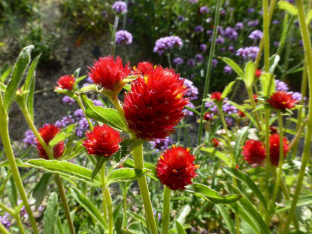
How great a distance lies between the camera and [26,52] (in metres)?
0.67

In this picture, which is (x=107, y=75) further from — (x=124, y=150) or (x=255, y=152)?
(x=255, y=152)

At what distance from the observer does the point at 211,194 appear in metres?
0.67

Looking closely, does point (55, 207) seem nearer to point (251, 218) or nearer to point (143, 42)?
point (251, 218)

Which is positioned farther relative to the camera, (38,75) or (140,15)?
(140,15)

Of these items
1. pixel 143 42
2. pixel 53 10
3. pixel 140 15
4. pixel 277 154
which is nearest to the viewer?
pixel 277 154

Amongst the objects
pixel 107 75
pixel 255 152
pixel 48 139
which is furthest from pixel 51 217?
pixel 255 152

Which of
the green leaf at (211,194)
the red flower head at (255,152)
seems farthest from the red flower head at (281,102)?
the green leaf at (211,194)

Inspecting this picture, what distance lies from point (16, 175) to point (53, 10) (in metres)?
4.19

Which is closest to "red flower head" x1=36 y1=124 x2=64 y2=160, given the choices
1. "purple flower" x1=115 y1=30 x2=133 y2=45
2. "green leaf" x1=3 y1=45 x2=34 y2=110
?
"green leaf" x1=3 y1=45 x2=34 y2=110

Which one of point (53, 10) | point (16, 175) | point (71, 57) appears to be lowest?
point (16, 175)

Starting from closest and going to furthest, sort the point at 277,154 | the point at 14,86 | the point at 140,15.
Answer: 1. the point at 14,86
2. the point at 277,154
3. the point at 140,15

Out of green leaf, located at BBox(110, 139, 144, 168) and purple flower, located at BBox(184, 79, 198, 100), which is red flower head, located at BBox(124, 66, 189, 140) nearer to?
green leaf, located at BBox(110, 139, 144, 168)

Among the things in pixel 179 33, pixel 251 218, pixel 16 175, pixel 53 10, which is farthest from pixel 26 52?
pixel 53 10

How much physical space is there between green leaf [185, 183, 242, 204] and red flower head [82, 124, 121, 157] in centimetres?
24
